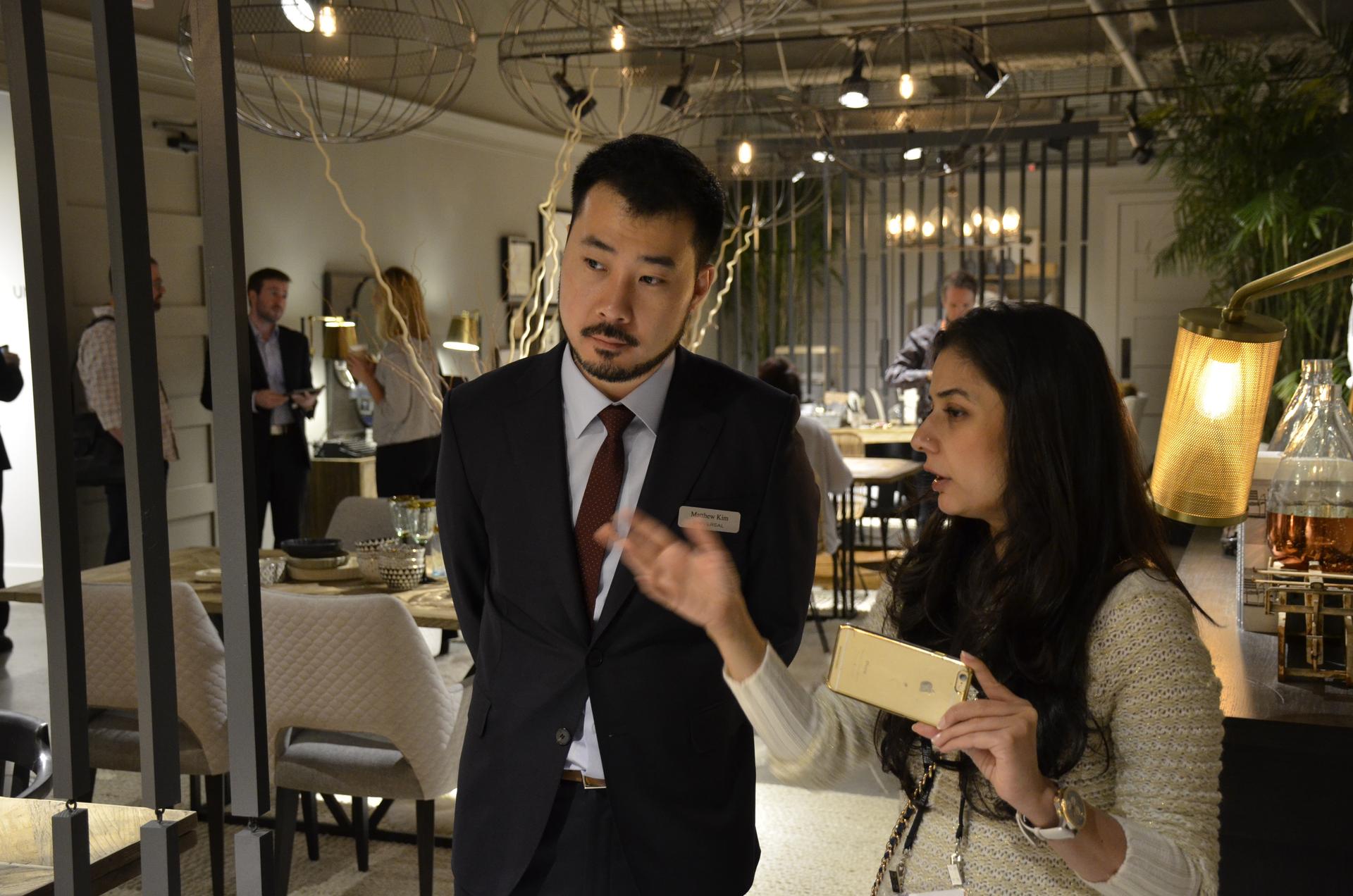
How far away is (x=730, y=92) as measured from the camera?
5844 millimetres

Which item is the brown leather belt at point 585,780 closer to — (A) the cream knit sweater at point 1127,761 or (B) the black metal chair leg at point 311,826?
(A) the cream knit sweater at point 1127,761

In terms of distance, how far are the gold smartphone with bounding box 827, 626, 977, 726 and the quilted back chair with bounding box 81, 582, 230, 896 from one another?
2.31 m

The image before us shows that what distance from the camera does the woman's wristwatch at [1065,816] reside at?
1231 mm

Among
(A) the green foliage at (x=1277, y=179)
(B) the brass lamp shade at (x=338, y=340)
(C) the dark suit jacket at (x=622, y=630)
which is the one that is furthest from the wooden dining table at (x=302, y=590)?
(A) the green foliage at (x=1277, y=179)

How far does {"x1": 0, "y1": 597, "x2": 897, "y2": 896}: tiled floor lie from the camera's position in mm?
3568

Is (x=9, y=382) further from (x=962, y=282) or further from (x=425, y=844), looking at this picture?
(x=962, y=282)

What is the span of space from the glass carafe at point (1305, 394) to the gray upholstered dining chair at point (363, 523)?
3.24 meters

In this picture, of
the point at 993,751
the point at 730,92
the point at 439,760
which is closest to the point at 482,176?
the point at 730,92

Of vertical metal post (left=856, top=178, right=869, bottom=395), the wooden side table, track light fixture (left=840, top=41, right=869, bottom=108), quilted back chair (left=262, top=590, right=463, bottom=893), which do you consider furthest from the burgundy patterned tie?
vertical metal post (left=856, top=178, right=869, bottom=395)

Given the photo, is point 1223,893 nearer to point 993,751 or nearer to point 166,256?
point 993,751

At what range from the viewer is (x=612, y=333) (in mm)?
1631

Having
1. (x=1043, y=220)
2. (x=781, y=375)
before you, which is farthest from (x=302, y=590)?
(x=1043, y=220)

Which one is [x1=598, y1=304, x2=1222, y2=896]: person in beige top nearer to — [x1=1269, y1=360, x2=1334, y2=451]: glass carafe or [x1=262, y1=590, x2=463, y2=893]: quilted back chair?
[x1=1269, y1=360, x2=1334, y2=451]: glass carafe

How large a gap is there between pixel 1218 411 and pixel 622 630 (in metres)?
0.85
